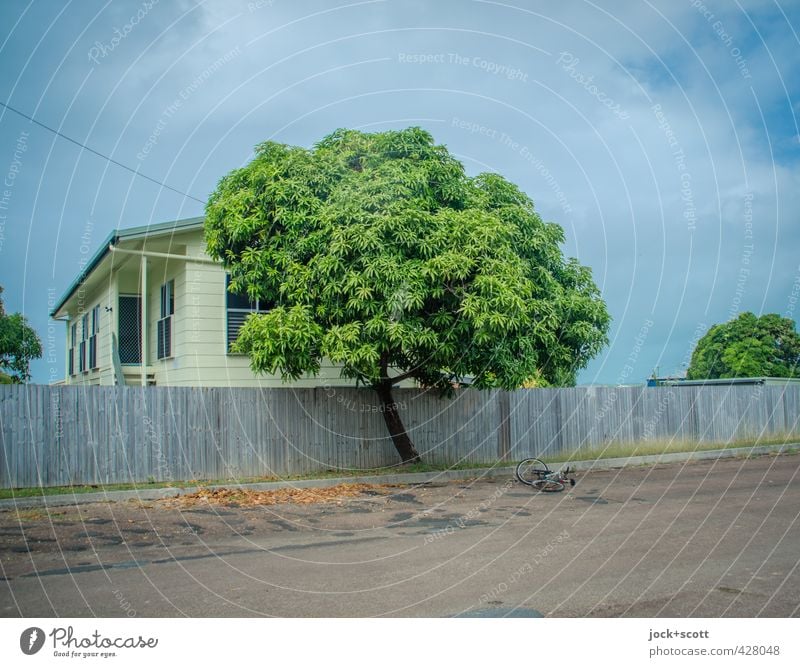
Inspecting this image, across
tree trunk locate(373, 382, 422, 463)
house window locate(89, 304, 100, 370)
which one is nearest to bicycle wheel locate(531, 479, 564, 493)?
tree trunk locate(373, 382, 422, 463)

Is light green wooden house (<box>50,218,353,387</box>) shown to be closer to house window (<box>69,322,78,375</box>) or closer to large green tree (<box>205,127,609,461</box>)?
large green tree (<box>205,127,609,461</box>)

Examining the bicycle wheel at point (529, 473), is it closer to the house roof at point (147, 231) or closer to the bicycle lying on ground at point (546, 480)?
the bicycle lying on ground at point (546, 480)

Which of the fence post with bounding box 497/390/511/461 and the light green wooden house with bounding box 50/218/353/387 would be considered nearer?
the light green wooden house with bounding box 50/218/353/387

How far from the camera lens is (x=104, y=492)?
1250 centimetres

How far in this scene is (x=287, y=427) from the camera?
15727mm

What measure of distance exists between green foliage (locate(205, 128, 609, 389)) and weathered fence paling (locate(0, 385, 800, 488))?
1.55 metres

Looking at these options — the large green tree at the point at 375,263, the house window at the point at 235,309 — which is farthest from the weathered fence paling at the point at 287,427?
the house window at the point at 235,309

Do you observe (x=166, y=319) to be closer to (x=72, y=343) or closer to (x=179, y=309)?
(x=179, y=309)

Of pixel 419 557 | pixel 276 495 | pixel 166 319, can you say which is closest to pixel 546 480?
pixel 276 495

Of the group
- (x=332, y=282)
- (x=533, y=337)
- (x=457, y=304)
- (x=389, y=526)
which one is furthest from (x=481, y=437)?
(x=389, y=526)

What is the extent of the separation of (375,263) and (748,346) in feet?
41.8

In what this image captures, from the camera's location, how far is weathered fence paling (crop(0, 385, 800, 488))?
12992mm

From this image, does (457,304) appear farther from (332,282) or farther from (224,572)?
(224,572)

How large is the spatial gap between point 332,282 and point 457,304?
2420 millimetres
